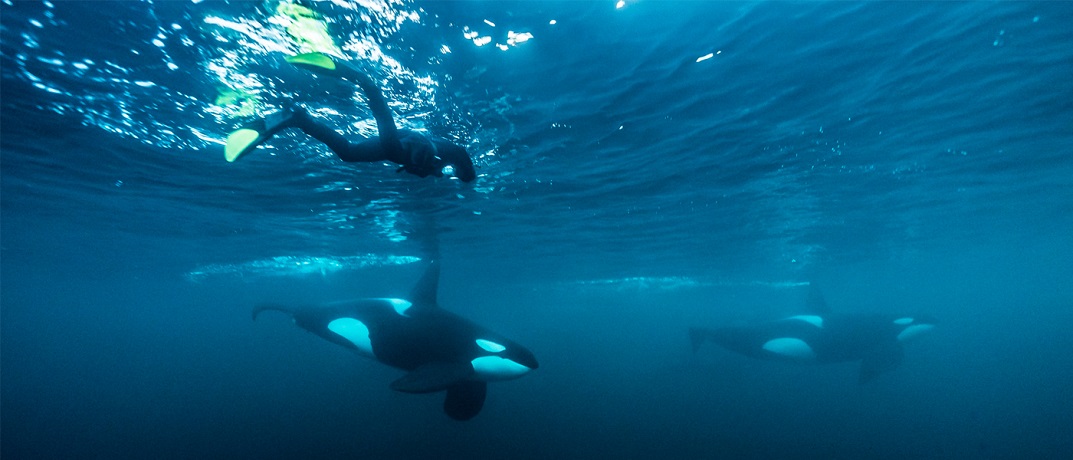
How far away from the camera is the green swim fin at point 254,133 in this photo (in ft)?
13.5

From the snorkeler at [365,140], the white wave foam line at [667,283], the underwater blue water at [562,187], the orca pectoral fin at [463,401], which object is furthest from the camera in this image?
the white wave foam line at [667,283]

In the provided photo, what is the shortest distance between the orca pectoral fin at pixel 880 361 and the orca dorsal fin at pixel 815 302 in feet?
6.87

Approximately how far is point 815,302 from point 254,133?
19.2 metres

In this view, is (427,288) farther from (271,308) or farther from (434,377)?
(434,377)

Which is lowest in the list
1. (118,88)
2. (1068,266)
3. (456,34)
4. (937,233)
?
(118,88)

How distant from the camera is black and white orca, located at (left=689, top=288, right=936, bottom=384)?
607 inches

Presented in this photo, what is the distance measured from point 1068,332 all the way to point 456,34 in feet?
192

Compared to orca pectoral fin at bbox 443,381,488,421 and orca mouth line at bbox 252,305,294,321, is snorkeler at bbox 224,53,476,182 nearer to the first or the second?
orca pectoral fin at bbox 443,381,488,421

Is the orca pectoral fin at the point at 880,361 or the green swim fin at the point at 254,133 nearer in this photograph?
the green swim fin at the point at 254,133

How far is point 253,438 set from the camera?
16062 millimetres

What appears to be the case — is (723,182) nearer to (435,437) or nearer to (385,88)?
(385,88)

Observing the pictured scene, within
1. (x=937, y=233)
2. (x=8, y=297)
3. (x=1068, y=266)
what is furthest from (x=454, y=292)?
(x=1068, y=266)

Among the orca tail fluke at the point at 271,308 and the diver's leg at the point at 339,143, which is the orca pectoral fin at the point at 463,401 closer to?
the orca tail fluke at the point at 271,308

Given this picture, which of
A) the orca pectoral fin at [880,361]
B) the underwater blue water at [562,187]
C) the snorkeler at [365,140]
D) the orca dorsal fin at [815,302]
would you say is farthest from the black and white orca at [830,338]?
the snorkeler at [365,140]
